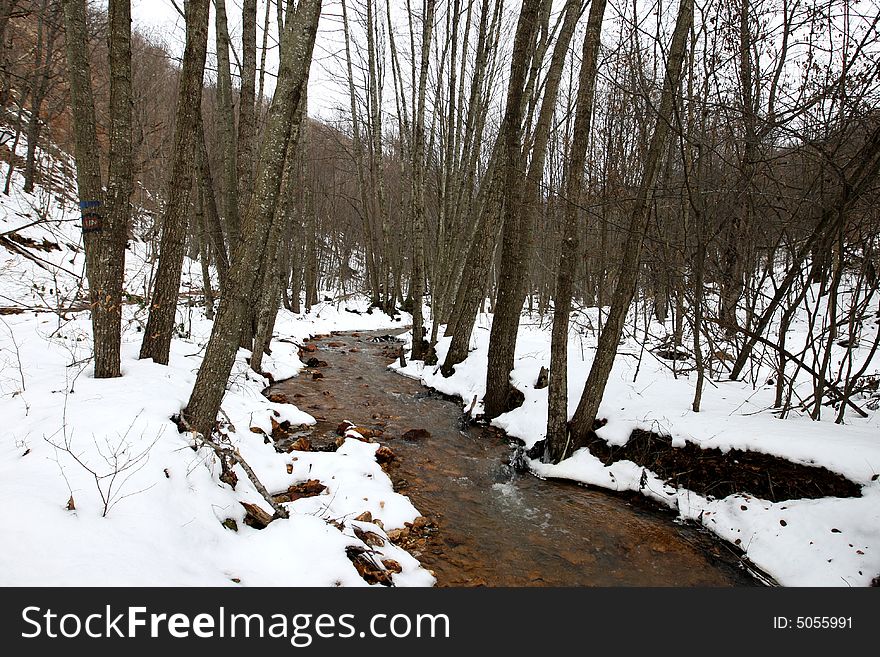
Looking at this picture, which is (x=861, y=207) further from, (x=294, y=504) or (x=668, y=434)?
(x=294, y=504)

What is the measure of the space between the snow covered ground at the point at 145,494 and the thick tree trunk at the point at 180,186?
542 millimetres

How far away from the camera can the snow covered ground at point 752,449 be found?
3.59 metres

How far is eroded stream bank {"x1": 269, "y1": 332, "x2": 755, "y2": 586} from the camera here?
3783 mm

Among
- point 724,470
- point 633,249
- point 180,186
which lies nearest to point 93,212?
point 180,186

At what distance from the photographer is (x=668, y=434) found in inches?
204

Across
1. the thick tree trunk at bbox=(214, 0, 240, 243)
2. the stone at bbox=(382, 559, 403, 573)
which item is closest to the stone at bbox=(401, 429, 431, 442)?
the stone at bbox=(382, 559, 403, 573)

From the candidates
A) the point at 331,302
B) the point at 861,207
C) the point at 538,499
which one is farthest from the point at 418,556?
the point at 331,302

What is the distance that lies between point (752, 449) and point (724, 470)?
0.35 meters

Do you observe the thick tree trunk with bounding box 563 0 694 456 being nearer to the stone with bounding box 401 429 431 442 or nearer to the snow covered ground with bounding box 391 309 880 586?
the snow covered ground with bounding box 391 309 880 586

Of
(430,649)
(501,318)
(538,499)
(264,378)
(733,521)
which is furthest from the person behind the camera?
(264,378)

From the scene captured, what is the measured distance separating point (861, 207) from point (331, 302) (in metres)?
23.3

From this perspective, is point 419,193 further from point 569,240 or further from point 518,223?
point 569,240

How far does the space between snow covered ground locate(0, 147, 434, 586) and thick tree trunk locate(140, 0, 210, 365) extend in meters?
0.54

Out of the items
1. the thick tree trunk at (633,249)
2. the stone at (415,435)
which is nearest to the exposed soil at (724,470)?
the thick tree trunk at (633,249)
